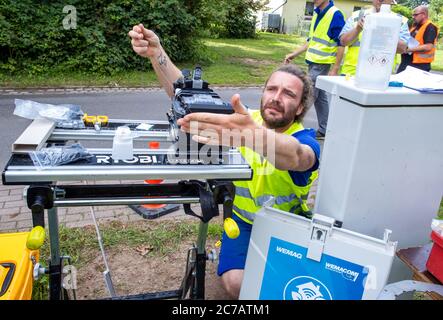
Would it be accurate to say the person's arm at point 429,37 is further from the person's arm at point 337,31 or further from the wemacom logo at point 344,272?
the wemacom logo at point 344,272

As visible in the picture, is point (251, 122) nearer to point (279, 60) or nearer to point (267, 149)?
point (267, 149)

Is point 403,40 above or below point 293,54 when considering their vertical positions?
above

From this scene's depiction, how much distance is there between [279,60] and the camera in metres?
12.9

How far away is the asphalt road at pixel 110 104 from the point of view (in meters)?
5.83

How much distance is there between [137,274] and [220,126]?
1613 millimetres

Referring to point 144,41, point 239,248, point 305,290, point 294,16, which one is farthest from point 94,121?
point 294,16

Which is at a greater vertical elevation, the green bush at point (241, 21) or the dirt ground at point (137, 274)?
the green bush at point (241, 21)

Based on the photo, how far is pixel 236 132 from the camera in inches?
60.7

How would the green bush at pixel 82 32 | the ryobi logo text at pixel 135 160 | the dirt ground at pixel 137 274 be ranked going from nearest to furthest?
1. the ryobi logo text at pixel 135 160
2. the dirt ground at pixel 137 274
3. the green bush at pixel 82 32

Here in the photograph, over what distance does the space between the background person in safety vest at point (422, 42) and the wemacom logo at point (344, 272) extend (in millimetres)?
5528

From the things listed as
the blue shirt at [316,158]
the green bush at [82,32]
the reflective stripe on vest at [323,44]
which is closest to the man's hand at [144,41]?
the blue shirt at [316,158]

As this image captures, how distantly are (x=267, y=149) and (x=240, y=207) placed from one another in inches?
25.6

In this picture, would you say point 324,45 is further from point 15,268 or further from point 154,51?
point 15,268
